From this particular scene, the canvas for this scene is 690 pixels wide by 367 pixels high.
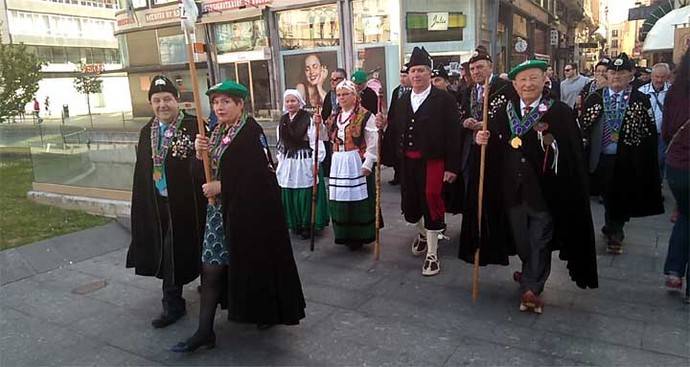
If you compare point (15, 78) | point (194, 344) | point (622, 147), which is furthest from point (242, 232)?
point (15, 78)

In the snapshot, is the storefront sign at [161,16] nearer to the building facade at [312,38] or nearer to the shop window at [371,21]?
the building facade at [312,38]

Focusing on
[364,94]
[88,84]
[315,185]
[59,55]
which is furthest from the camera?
[59,55]

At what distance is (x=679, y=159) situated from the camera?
3.93m

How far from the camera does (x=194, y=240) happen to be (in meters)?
4.00

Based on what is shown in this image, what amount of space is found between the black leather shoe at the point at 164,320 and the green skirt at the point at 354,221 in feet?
6.70

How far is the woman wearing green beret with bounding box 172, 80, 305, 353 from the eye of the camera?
3.49 meters

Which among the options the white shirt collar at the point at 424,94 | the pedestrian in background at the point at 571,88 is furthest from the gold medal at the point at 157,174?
the pedestrian in background at the point at 571,88

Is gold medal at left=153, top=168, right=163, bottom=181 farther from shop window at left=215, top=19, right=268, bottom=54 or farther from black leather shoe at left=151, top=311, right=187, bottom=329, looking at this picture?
shop window at left=215, top=19, right=268, bottom=54

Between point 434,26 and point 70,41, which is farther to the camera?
point 70,41

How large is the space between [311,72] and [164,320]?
18050mm

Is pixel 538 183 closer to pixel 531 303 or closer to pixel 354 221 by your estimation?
pixel 531 303

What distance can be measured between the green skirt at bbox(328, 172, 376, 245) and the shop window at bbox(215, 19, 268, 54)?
1803 cm

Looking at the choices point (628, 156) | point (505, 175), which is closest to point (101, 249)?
point (505, 175)

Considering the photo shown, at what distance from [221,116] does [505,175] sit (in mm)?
2172
